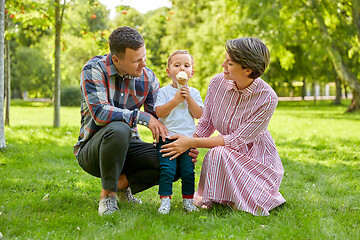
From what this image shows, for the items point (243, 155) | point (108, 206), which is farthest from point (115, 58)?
point (243, 155)

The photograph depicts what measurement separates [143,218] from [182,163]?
555 mm

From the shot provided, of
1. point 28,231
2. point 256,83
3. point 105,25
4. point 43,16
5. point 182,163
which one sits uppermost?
point 105,25

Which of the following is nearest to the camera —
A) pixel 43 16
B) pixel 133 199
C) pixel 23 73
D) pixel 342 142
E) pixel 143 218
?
pixel 143 218

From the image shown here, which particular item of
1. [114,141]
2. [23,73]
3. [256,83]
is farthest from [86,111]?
[23,73]

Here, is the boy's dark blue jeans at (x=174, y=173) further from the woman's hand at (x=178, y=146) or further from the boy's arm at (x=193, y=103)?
the boy's arm at (x=193, y=103)

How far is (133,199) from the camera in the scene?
12.6ft

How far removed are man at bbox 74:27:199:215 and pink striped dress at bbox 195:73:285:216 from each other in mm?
269

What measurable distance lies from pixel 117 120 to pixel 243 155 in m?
1.07

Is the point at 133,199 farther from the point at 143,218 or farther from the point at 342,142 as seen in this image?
the point at 342,142

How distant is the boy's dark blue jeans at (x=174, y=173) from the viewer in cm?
335

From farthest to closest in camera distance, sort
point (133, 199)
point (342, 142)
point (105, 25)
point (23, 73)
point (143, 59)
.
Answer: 1. point (105, 25)
2. point (23, 73)
3. point (342, 142)
4. point (133, 199)
5. point (143, 59)

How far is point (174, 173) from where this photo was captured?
3385 mm

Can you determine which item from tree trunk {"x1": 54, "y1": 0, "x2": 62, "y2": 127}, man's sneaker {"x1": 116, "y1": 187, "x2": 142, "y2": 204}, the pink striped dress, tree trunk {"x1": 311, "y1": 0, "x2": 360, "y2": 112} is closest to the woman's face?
the pink striped dress

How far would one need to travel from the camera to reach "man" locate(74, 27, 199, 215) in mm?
3301
